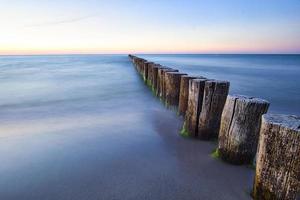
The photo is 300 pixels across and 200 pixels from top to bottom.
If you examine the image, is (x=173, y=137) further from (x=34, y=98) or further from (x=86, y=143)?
(x=34, y=98)

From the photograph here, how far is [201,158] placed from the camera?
128 inches

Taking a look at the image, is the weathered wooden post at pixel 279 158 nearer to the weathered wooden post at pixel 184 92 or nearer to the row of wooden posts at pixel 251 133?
the row of wooden posts at pixel 251 133

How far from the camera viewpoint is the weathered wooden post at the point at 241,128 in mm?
2713

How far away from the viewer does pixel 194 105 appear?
11.9ft

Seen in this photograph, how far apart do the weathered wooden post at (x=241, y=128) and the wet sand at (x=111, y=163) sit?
15cm

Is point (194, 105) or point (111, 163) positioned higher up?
point (194, 105)

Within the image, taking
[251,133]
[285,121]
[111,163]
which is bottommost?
[111,163]

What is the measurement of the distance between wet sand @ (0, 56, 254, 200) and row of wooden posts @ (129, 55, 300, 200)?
22 centimetres

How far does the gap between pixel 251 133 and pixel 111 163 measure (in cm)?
167

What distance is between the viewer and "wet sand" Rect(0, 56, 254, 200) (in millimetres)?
2564

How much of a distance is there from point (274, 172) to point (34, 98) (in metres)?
8.19

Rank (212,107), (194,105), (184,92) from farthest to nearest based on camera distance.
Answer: (184,92) < (194,105) < (212,107)

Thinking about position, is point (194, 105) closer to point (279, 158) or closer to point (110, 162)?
point (110, 162)

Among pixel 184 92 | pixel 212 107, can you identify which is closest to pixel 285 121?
pixel 212 107
